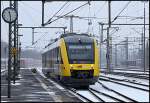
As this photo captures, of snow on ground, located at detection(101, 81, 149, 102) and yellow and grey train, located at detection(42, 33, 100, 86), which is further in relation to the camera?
yellow and grey train, located at detection(42, 33, 100, 86)

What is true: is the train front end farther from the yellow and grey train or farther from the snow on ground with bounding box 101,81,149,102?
the snow on ground with bounding box 101,81,149,102

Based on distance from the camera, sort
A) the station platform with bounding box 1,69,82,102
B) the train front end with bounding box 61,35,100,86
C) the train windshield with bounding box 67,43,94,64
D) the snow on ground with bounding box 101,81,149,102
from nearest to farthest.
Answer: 1. the station platform with bounding box 1,69,82,102
2. the snow on ground with bounding box 101,81,149,102
3. the train front end with bounding box 61,35,100,86
4. the train windshield with bounding box 67,43,94,64

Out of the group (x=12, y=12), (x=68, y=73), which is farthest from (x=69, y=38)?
(x=12, y=12)

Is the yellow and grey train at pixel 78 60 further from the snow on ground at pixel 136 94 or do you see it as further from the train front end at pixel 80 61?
the snow on ground at pixel 136 94

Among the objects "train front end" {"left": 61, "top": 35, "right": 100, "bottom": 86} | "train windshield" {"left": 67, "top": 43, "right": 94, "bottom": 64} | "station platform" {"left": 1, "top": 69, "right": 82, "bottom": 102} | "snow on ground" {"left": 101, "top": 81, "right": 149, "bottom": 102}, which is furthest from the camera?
"train windshield" {"left": 67, "top": 43, "right": 94, "bottom": 64}

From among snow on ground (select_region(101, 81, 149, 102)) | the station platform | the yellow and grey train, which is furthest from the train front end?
snow on ground (select_region(101, 81, 149, 102))

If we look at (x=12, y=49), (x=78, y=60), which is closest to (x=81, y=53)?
(x=78, y=60)

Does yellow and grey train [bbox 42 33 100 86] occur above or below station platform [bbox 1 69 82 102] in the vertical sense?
above

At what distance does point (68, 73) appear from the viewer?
96.4 feet

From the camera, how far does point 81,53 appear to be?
30.1m

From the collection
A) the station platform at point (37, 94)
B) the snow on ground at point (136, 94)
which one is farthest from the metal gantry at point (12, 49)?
the snow on ground at point (136, 94)

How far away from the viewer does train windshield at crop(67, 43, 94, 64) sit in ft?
97.8

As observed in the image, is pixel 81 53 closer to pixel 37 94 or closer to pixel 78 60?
pixel 78 60

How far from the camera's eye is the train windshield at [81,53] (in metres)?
29.8
